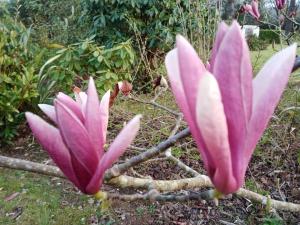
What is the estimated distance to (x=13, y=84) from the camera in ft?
15.0

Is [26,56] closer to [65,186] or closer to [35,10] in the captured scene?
[65,186]

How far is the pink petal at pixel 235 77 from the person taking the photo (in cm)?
44

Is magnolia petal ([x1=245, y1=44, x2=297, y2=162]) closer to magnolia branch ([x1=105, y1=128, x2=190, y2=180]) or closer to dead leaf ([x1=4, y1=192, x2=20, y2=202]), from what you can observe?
magnolia branch ([x1=105, y1=128, x2=190, y2=180])

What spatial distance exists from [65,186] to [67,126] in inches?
133

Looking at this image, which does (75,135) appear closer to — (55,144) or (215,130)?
(55,144)

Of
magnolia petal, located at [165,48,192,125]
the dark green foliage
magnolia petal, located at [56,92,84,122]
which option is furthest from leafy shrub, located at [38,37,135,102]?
magnolia petal, located at [165,48,192,125]

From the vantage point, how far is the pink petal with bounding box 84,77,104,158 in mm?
552

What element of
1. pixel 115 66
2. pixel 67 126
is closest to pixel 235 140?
pixel 67 126

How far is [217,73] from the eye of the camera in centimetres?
45

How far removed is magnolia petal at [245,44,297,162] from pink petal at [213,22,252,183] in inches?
0.6

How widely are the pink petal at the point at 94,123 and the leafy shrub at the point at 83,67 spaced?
13.4 ft

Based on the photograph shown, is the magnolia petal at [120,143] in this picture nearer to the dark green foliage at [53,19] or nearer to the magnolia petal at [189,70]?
the magnolia petal at [189,70]

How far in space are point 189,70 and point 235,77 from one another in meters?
0.05

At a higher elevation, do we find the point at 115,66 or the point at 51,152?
the point at 51,152
